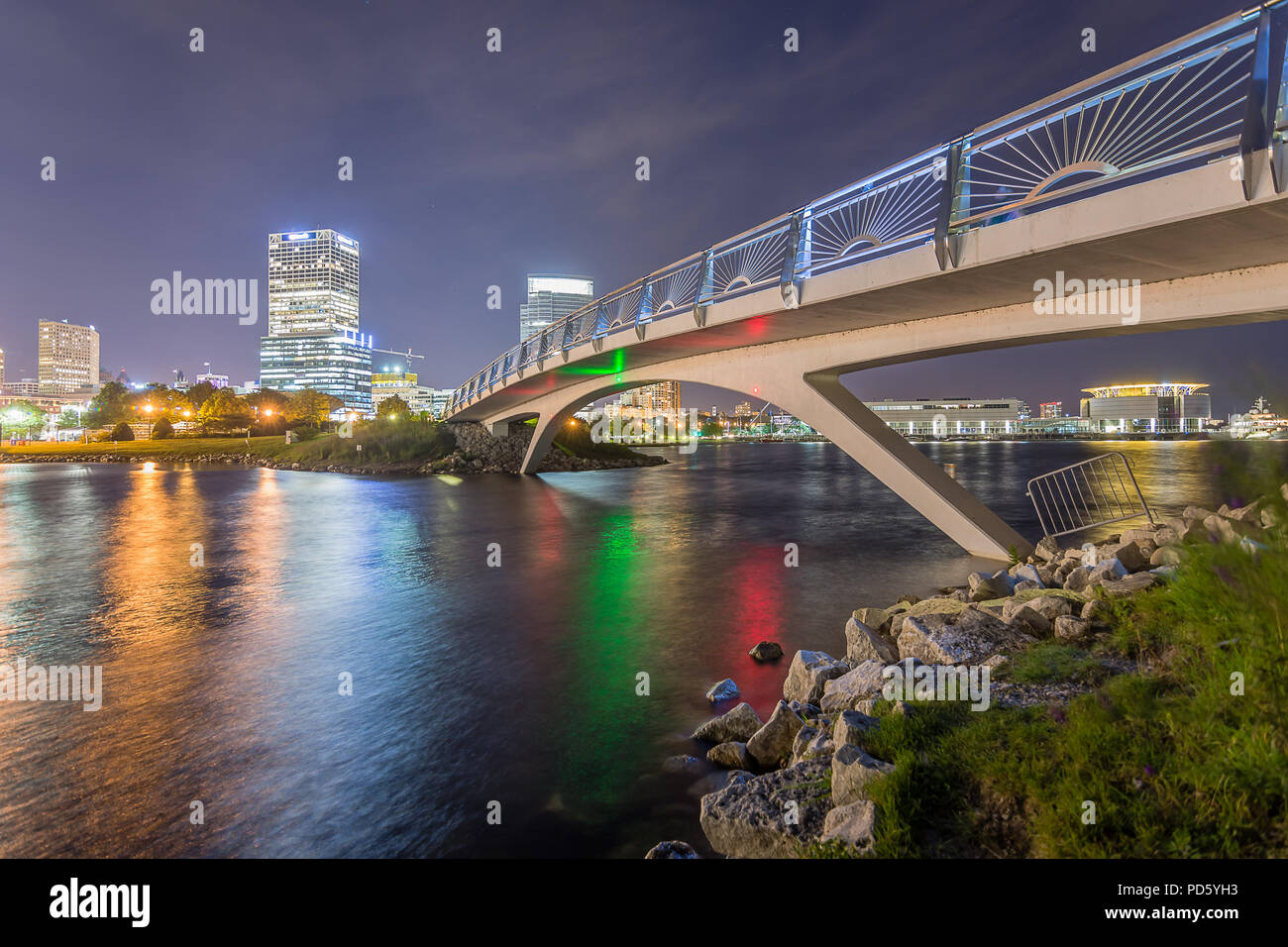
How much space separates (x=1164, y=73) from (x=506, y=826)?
11102 millimetres

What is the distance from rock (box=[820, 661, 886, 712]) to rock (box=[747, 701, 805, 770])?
1.38 ft

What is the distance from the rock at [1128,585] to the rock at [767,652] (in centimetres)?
335

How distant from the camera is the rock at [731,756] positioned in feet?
15.0

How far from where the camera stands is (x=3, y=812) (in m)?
4.01

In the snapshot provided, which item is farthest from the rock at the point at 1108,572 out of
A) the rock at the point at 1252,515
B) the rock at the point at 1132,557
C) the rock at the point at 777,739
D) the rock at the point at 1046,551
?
the rock at the point at 777,739

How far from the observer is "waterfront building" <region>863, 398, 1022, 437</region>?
178500 millimetres

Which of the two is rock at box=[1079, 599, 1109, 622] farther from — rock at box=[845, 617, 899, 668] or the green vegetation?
rock at box=[845, 617, 899, 668]

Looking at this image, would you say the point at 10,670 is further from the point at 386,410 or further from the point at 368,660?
the point at 386,410

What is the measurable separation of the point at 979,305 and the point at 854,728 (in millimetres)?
10067

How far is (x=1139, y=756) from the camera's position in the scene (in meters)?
2.89

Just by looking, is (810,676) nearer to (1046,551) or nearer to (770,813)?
(770,813)

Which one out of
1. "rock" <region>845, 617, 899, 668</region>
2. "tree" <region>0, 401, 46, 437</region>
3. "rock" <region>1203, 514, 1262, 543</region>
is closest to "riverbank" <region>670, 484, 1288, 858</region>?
"rock" <region>845, 617, 899, 668</region>
